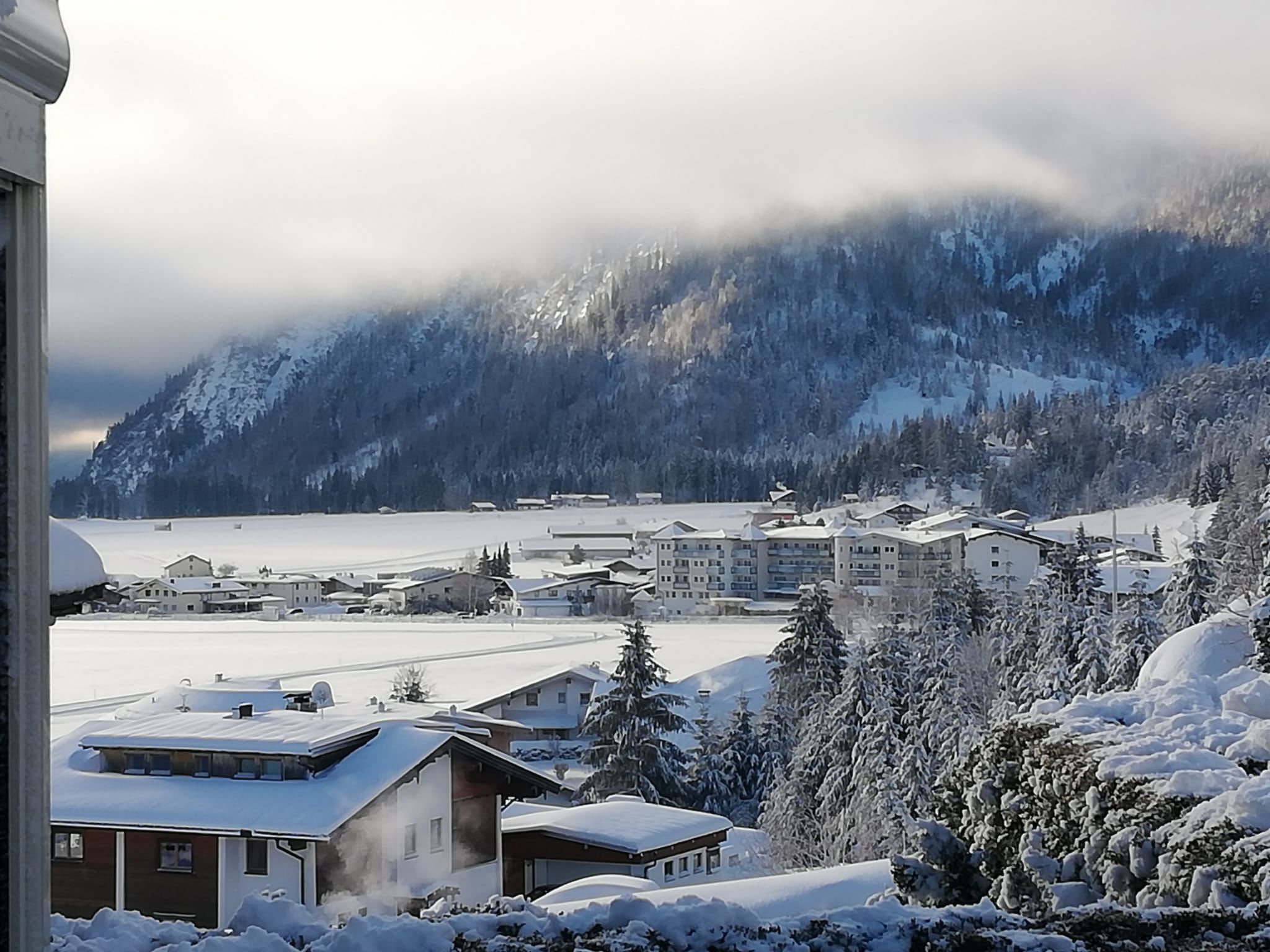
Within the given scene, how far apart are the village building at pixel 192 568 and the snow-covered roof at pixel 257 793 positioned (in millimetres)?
10329

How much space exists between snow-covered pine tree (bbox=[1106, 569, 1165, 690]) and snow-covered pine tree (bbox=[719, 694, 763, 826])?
154 inches

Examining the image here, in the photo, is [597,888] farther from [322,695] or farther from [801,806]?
[801,806]

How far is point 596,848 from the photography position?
848cm

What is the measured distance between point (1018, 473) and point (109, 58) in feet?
80.4

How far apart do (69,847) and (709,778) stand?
23.9 ft

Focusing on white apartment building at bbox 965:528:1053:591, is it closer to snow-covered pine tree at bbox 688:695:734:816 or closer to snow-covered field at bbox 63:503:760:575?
snow-covered pine tree at bbox 688:695:734:816

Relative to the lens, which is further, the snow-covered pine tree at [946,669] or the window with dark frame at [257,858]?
the snow-covered pine tree at [946,669]

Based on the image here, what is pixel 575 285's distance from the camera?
2377 inches

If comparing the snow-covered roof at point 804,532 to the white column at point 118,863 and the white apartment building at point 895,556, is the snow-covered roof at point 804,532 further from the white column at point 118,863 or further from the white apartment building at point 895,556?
the white column at point 118,863

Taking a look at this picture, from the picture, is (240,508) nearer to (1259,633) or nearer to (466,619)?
(466,619)

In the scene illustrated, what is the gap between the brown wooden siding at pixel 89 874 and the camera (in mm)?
6715

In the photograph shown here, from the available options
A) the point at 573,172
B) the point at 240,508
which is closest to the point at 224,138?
the point at 240,508

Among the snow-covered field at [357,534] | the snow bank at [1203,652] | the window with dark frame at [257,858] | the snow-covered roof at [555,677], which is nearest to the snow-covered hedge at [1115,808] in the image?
the snow bank at [1203,652]

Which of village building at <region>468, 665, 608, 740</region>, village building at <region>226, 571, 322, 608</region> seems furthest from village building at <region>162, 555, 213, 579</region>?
village building at <region>468, 665, 608, 740</region>
